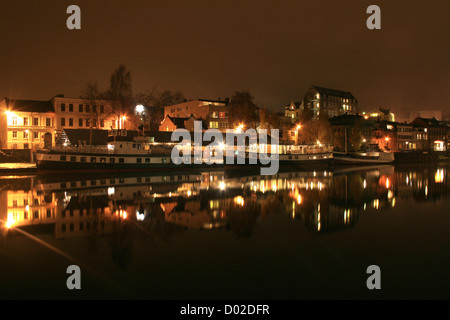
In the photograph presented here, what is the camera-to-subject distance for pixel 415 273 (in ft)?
26.3

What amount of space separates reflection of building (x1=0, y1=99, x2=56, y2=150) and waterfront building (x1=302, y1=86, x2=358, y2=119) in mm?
59933

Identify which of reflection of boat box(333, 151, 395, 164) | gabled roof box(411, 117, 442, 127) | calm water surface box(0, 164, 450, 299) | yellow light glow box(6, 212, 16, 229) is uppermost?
gabled roof box(411, 117, 442, 127)

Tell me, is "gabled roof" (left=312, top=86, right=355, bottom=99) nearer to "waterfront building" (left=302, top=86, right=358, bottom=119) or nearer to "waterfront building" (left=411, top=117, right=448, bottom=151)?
"waterfront building" (left=302, top=86, right=358, bottom=119)

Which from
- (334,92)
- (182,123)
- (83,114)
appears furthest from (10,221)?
(334,92)

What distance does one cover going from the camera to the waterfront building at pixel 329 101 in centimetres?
9387

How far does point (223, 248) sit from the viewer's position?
988 cm

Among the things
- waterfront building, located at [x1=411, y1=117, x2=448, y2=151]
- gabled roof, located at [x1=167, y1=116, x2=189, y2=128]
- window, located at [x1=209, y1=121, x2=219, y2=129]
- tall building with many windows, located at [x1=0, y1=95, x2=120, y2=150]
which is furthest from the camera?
waterfront building, located at [x1=411, y1=117, x2=448, y2=151]

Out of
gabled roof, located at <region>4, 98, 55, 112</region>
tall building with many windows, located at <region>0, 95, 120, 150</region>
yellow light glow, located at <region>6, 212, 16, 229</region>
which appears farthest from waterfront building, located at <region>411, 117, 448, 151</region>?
yellow light glow, located at <region>6, 212, 16, 229</region>

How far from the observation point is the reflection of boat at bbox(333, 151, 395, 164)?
6069 cm

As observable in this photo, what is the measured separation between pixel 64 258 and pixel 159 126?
64.6 meters

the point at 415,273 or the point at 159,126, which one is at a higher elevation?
the point at 159,126
